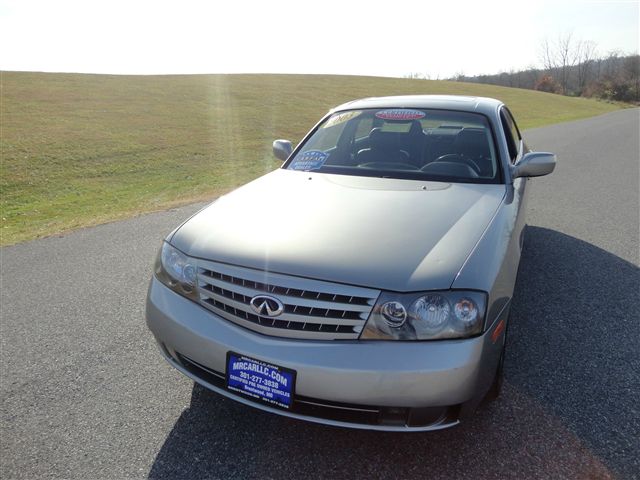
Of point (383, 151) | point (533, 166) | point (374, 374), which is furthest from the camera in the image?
point (383, 151)

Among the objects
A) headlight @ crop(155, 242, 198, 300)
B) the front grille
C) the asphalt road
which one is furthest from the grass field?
the front grille

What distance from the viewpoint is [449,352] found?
1.90m

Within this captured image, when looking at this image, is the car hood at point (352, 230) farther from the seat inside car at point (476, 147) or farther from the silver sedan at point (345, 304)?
the seat inside car at point (476, 147)

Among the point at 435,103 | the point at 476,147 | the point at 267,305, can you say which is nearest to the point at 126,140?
the point at 435,103

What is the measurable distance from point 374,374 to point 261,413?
860 millimetres

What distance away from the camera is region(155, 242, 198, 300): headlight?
90.5 inches

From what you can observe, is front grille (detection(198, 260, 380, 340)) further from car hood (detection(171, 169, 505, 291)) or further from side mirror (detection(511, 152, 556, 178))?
side mirror (detection(511, 152, 556, 178))

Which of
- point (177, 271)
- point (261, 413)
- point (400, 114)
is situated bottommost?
point (261, 413)

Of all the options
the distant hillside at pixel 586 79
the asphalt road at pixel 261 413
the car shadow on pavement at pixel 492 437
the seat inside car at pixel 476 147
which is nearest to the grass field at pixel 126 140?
the asphalt road at pixel 261 413

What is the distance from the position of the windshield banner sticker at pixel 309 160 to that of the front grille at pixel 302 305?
157 centimetres

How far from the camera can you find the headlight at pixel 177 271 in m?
2.30

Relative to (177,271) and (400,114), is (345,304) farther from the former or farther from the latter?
(400,114)

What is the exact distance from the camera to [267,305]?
2.05 meters

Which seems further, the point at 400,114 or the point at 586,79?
the point at 586,79
